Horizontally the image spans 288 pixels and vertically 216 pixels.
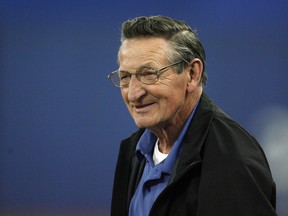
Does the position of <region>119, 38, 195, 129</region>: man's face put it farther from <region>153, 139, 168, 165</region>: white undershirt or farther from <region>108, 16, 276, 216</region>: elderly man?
<region>153, 139, 168, 165</region>: white undershirt

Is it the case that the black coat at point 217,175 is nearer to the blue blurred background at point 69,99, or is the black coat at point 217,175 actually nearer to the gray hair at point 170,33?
the gray hair at point 170,33

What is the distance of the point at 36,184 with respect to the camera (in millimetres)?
2707

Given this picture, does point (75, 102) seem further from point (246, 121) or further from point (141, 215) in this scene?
point (141, 215)

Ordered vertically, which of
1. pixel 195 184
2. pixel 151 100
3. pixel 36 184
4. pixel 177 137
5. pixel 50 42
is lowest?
Answer: pixel 36 184

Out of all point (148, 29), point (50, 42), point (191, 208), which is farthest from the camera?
point (50, 42)

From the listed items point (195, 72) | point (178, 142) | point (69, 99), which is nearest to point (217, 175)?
point (178, 142)

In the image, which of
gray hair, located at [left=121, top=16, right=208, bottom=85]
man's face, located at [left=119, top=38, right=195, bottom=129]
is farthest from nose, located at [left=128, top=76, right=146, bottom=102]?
gray hair, located at [left=121, top=16, right=208, bottom=85]

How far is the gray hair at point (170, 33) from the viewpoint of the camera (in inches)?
44.8

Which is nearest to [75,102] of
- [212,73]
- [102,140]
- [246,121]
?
[102,140]

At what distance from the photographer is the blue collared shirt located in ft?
3.83

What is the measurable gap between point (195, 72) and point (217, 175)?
1.08ft

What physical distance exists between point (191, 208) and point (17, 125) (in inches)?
75.0

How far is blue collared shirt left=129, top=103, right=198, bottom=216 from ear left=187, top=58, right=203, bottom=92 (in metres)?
0.07

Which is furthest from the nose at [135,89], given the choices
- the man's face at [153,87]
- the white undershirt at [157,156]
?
the white undershirt at [157,156]
